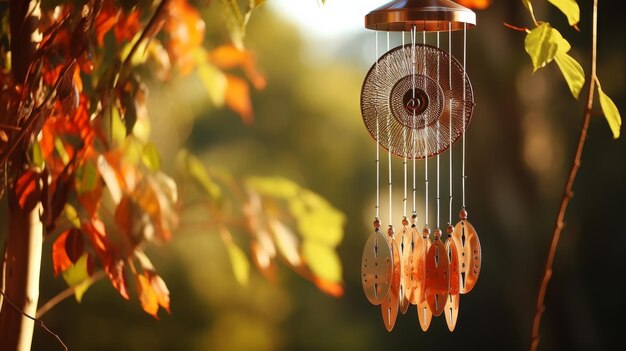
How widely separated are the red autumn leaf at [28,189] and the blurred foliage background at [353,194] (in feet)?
4.75

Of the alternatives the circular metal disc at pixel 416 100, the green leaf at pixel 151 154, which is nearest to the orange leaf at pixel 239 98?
the green leaf at pixel 151 154

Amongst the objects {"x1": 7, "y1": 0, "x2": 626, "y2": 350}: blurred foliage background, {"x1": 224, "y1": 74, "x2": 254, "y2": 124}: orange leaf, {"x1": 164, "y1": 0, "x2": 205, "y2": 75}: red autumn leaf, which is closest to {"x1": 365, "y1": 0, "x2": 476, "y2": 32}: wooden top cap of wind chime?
{"x1": 164, "y1": 0, "x2": 205, "y2": 75}: red autumn leaf

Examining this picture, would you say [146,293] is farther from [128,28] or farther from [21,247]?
[128,28]

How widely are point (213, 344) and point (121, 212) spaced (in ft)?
4.67

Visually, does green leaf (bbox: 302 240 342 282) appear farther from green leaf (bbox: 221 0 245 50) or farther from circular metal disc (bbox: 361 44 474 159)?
circular metal disc (bbox: 361 44 474 159)

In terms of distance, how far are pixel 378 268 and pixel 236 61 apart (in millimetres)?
1430

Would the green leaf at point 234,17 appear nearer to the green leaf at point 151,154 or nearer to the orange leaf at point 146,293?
the green leaf at point 151,154

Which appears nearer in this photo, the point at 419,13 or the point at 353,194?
the point at 419,13

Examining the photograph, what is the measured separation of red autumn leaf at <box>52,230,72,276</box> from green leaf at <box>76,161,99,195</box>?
0.08 metres

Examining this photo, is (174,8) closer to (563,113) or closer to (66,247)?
(66,247)

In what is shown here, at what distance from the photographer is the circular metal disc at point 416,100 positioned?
1244 mm

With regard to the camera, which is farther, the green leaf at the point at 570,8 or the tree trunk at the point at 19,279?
the tree trunk at the point at 19,279

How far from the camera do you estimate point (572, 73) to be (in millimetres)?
1082

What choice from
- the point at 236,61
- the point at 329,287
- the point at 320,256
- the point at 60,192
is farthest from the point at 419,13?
the point at 329,287
